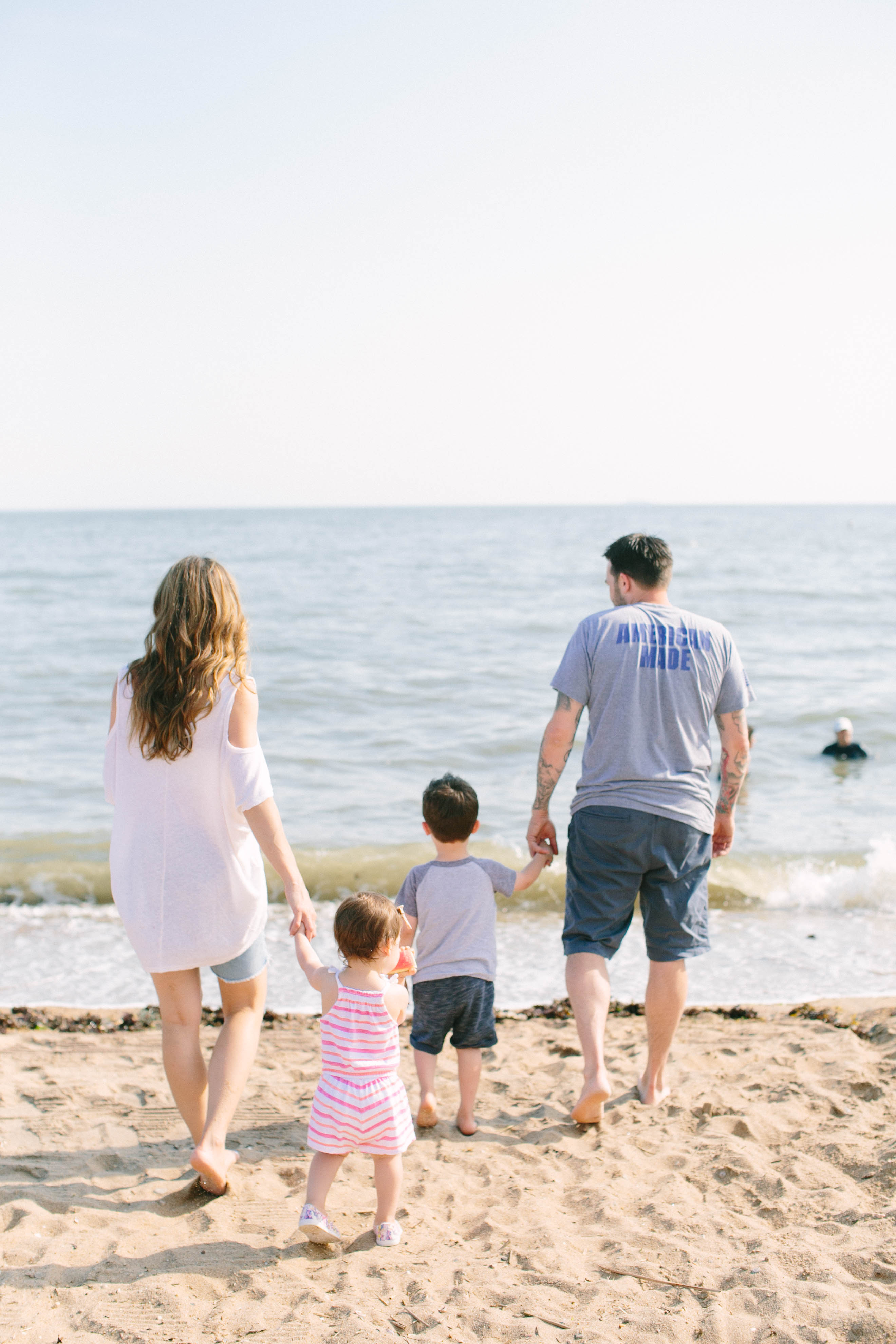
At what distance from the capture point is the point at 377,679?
15.0m

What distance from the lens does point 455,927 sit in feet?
12.0

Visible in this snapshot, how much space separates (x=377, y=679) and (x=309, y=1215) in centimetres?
1224

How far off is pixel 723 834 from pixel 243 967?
2006 millimetres

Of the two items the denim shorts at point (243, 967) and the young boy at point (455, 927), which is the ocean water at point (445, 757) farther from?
the denim shorts at point (243, 967)

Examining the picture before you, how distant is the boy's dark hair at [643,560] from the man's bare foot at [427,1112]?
210 cm

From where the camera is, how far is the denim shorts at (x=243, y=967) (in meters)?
3.15

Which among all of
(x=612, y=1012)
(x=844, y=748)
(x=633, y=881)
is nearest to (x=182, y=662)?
(x=633, y=881)

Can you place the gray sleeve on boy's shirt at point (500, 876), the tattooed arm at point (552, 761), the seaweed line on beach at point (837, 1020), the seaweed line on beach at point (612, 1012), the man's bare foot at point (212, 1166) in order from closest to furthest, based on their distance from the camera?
the man's bare foot at point (212, 1166) → the gray sleeve on boy's shirt at point (500, 876) → the tattooed arm at point (552, 761) → the seaweed line on beach at point (837, 1020) → the seaweed line on beach at point (612, 1012)

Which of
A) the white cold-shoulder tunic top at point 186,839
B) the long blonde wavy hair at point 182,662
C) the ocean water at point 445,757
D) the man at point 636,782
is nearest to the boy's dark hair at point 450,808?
the man at point 636,782

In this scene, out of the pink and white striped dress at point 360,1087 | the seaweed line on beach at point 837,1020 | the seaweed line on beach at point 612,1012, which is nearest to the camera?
the pink and white striped dress at point 360,1087

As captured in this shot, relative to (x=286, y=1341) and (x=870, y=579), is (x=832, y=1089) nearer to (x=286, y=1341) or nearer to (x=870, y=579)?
(x=286, y=1341)

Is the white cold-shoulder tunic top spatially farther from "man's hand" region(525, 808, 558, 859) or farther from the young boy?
"man's hand" region(525, 808, 558, 859)

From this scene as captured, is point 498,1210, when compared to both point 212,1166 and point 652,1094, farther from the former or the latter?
point 652,1094

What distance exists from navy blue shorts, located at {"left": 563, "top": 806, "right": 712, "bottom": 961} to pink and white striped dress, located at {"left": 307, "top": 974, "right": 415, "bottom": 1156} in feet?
3.46
